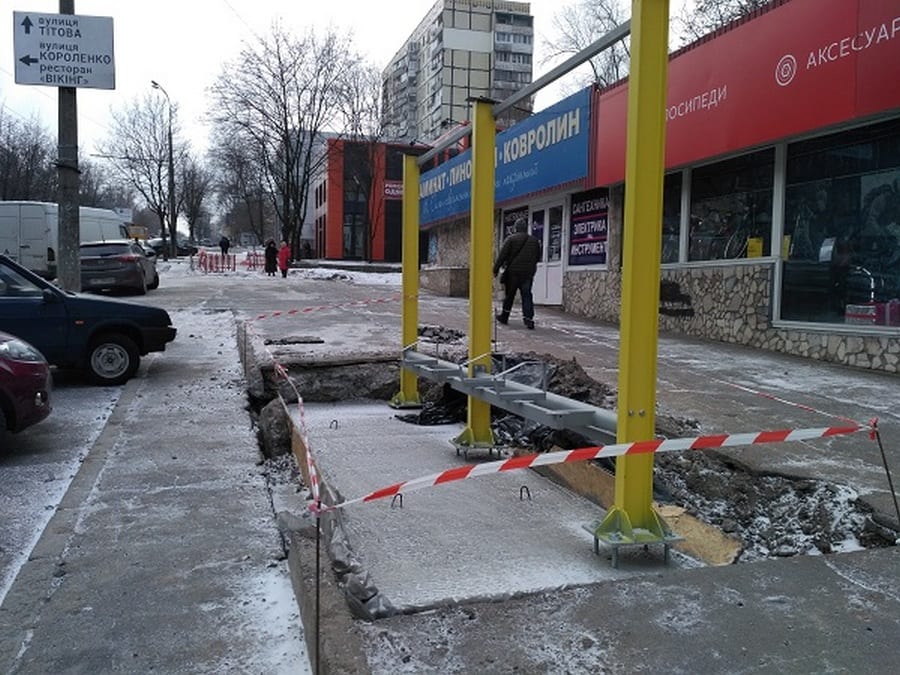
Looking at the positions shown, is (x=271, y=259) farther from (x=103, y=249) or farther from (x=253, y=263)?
(x=103, y=249)

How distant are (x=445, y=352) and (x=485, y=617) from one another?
589 cm

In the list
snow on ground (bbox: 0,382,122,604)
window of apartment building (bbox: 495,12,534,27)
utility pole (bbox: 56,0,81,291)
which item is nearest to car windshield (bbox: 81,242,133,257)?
utility pole (bbox: 56,0,81,291)

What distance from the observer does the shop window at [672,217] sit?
40.9ft

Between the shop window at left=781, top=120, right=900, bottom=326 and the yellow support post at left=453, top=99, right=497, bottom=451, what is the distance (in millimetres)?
5232

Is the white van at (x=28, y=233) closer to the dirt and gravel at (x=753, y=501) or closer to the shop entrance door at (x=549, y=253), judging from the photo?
the shop entrance door at (x=549, y=253)

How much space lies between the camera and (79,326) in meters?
8.19

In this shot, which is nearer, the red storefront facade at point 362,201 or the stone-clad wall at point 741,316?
the stone-clad wall at point 741,316

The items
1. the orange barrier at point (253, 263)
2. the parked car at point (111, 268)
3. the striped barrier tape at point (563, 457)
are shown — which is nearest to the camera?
the striped barrier tape at point (563, 457)

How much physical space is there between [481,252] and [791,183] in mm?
6114

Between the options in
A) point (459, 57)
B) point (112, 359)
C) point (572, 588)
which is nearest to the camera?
point (572, 588)

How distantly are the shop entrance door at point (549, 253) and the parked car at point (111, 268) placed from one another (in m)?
9.26

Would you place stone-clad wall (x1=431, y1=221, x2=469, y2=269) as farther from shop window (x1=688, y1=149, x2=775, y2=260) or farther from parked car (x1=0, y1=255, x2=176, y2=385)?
parked car (x1=0, y1=255, x2=176, y2=385)

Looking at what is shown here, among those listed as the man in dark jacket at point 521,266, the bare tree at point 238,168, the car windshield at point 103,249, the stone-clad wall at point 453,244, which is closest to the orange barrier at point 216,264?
the bare tree at point 238,168

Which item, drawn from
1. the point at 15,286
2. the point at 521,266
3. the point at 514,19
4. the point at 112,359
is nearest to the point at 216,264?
the point at 521,266
